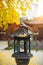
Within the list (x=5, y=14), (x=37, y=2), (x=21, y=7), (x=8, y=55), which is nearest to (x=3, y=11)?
(x=5, y=14)

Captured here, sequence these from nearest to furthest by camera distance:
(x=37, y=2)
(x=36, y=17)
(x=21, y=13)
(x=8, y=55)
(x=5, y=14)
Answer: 1. (x=5, y=14)
2. (x=21, y=13)
3. (x=37, y=2)
4. (x=36, y=17)
5. (x=8, y=55)

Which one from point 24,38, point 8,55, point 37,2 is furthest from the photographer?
point 8,55

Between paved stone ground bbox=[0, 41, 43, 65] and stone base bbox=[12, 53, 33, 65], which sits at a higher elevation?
stone base bbox=[12, 53, 33, 65]

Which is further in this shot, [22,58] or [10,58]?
[10,58]

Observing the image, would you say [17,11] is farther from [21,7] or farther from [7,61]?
[7,61]

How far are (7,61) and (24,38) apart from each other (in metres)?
0.76

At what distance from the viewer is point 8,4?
7.76 ft

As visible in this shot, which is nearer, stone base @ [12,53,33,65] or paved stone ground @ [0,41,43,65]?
stone base @ [12,53,33,65]

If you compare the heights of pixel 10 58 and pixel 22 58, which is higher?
pixel 22 58

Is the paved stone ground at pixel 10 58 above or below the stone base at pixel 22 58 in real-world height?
below

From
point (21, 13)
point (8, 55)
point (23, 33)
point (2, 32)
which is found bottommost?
point (8, 55)

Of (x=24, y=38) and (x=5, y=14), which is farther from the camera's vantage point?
(x=24, y=38)

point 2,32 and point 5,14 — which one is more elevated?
point 5,14

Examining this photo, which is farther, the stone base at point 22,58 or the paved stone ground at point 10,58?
the paved stone ground at point 10,58
